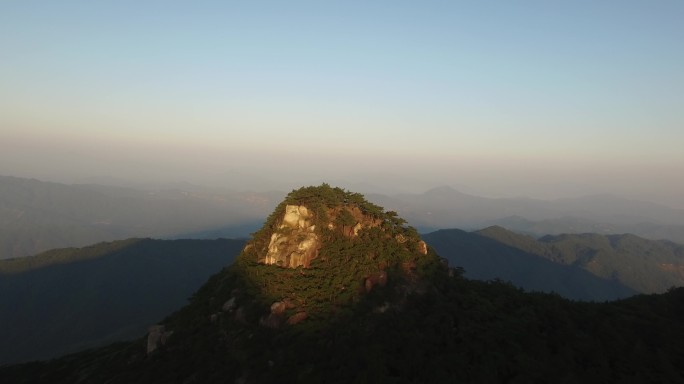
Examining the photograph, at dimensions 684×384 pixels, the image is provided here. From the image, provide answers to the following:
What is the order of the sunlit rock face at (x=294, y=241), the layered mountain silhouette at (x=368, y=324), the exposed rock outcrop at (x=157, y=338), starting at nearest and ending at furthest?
the layered mountain silhouette at (x=368, y=324) → the sunlit rock face at (x=294, y=241) → the exposed rock outcrop at (x=157, y=338)

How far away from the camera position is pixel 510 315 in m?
38.0

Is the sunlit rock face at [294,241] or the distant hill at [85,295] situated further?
the distant hill at [85,295]

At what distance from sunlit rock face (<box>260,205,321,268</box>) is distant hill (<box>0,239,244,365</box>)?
305ft

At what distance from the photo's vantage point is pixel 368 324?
1382 inches

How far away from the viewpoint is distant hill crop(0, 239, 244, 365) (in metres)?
134

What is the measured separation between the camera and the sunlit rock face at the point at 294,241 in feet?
139

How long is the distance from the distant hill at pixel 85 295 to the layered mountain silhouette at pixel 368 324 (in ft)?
297

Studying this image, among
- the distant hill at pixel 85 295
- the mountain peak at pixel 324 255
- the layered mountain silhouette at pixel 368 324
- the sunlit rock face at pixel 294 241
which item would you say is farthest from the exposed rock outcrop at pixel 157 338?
the distant hill at pixel 85 295

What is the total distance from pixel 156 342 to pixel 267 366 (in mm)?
16996

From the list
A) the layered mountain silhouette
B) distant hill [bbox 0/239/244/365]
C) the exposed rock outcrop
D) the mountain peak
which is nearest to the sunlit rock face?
the mountain peak

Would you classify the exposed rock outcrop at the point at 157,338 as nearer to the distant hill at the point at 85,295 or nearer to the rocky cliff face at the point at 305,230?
the rocky cliff face at the point at 305,230

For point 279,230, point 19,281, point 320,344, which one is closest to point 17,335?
point 19,281

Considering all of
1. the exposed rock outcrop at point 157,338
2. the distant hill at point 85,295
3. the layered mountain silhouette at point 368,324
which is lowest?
the distant hill at point 85,295

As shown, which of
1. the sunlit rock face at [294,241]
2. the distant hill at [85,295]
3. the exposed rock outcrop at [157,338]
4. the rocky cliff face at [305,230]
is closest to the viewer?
the sunlit rock face at [294,241]
